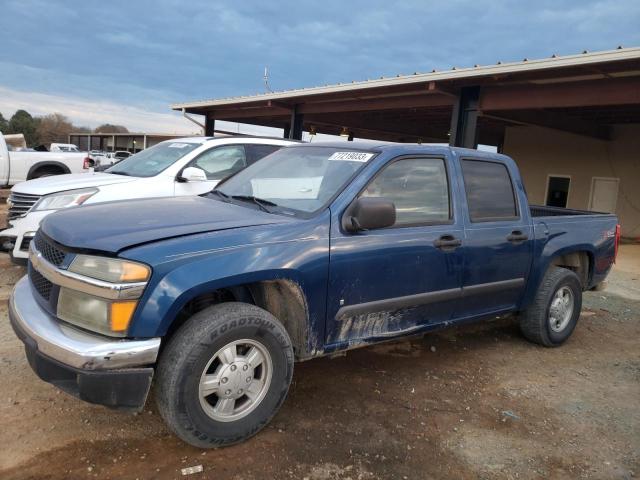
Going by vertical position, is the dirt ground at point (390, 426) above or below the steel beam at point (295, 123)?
below

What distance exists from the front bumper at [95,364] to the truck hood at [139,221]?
458 millimetres

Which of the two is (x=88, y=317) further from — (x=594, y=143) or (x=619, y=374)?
(x=594, y=143)

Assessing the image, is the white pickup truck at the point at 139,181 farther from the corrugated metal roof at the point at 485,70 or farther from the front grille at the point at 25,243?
the corrugated metal roof at the point at 485,70

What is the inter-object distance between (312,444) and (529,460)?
50.3 inches

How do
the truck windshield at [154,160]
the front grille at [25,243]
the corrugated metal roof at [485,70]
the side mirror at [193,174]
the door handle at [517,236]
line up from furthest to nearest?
the corrugated metal roof at [485,70] < the truck windshield at [154,160] < the side mirror at [193,174] < the front grille at [25,243] < the door handle at [517,236]

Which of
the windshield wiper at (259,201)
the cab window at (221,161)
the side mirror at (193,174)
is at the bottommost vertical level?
the windshield wiper at (259,201)

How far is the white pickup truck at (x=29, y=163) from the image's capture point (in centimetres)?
1258

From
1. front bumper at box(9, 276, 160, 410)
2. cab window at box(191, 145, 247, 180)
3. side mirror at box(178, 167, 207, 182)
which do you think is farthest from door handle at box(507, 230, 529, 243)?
cab window at box(191, 145, 247, 180)

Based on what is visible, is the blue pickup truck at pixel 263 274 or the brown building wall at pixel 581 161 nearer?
the blue pickup truck at pixel 263 274

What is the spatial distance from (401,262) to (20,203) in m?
4.93

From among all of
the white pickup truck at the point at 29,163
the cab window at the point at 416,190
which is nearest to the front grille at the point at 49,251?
the cab window at the point at 416,190

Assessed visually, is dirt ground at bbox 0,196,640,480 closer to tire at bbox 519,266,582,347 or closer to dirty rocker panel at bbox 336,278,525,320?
tire at bbox 519,266,582,347

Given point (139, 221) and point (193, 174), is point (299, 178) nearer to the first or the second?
point (139, 221)

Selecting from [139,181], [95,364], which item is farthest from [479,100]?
[95,364]
